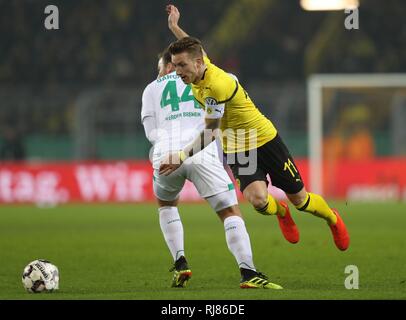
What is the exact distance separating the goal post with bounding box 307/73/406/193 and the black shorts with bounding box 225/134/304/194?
1360 centimetres

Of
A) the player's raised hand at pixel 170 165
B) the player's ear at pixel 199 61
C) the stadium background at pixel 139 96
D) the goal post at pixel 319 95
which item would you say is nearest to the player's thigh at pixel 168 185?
the player's raised hand at pixel 170 165

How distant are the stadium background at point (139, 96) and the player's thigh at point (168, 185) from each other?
696 cm

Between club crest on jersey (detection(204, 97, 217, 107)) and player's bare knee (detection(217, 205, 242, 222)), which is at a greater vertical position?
club crest on jersey (detection(204, 97, 217, 107))

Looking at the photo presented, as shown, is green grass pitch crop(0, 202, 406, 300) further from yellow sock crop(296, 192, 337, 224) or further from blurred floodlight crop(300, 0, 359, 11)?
blurred floodlight crop(300, 0, 359, 11)

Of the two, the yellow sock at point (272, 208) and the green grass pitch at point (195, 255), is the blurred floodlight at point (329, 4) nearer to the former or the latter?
the green grass pitch at point (195, 255)

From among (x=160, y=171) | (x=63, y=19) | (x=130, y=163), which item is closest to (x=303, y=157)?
(x=130, y=163)

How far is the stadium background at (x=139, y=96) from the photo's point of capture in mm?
22656

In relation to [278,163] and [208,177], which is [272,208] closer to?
[278,163]

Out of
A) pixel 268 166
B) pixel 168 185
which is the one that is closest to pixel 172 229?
pixel 168 185

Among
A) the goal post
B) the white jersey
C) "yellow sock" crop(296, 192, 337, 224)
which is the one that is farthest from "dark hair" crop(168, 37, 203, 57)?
the goal post

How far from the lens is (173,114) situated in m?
8.34

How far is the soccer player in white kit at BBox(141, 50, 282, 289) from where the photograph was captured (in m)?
8.03
